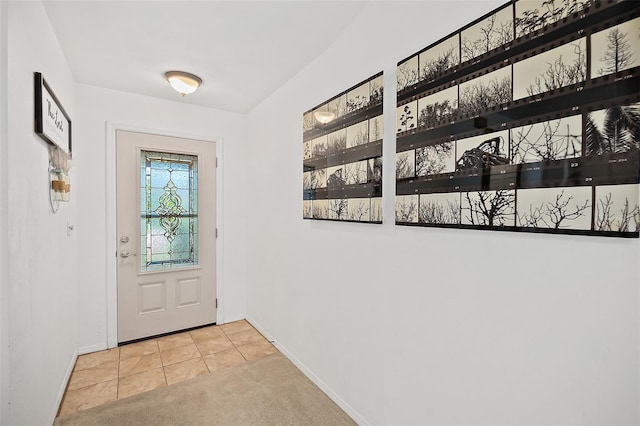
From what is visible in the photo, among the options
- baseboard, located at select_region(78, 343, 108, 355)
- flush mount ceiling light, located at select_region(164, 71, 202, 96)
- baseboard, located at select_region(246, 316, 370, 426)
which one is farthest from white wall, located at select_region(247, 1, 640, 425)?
baseboard, located at select_region(78, 343, 108, 355)

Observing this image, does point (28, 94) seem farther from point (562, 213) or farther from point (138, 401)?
point (562, 213)

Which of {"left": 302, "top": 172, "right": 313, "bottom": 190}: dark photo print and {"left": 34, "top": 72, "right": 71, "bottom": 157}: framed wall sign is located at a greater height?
{"left": 34, "top": 72, "right": 71, "bottom": 157}: framed wall sign

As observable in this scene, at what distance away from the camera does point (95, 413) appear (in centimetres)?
198

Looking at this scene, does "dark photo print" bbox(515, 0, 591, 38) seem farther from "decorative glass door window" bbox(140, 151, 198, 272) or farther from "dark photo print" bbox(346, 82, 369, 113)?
"decorative glass door window" bbox(140, 151, 198, 272)

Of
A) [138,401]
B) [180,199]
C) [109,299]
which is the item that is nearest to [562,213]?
[138,401]

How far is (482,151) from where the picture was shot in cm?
119

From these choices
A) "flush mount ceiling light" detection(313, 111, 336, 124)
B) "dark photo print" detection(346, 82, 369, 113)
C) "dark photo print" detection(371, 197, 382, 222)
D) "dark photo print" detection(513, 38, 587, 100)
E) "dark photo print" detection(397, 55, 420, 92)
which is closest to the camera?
"dark photo print" detection(513, 38, 587, 100)

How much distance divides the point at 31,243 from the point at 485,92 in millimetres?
2184

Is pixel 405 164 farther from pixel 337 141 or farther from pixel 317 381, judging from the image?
pixel 317 381

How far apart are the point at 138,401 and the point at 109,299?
48.0 inches

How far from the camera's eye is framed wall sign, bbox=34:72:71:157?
1550 millimetres

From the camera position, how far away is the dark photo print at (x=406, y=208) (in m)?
1.48

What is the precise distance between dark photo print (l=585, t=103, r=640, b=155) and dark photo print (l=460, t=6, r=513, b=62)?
1.43 ft

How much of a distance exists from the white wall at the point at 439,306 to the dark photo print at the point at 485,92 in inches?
11.5
